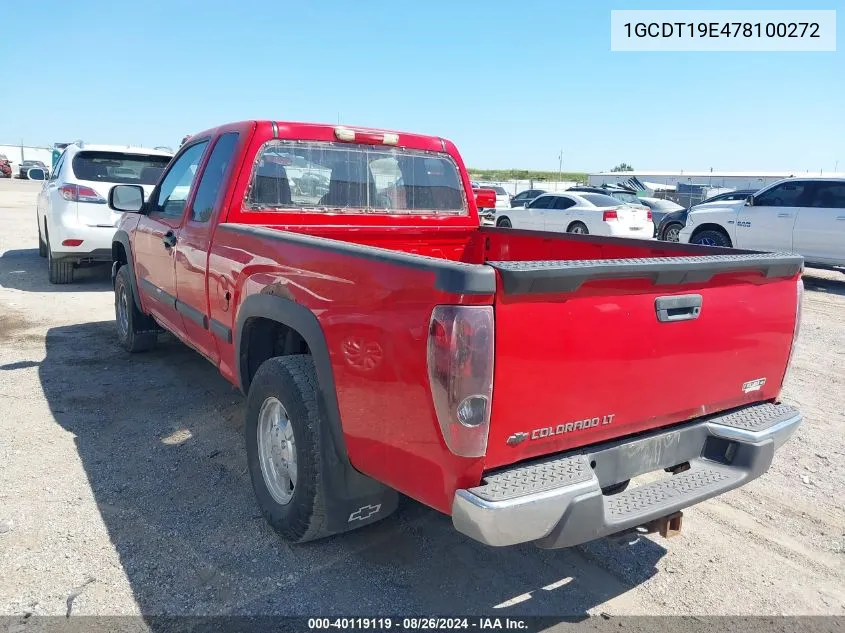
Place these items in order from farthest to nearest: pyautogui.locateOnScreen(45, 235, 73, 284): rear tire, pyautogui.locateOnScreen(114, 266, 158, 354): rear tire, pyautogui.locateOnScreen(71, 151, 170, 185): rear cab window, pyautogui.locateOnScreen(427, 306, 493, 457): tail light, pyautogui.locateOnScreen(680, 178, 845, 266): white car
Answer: pyautogui.locateOnScreen(680, 178, 845, 266): white car
pyautogui.locateOnScreen(45, 235, 73, 284): rear tire
pyautogui.locateOnScreen(71, 151, 170, 185): rear cab window
pyautogui.locateOnScreen(114, 266, 158, 354): rear tire
pyautogui.locateOnScreen(427, 306, 493, 457): tail light

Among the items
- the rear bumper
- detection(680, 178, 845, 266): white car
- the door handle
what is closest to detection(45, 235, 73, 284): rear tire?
the door handle

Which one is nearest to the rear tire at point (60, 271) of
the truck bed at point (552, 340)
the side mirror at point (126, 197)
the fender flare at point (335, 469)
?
the side mirror at point (126, 197)

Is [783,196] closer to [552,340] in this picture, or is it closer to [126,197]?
[126,197]

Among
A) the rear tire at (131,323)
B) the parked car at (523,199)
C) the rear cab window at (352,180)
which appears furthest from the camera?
the parked car at (523,199)

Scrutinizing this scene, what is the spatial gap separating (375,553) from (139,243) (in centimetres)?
354

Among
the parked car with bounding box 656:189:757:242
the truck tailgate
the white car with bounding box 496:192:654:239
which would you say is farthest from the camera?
the white car with bounding box 496:192:654:239

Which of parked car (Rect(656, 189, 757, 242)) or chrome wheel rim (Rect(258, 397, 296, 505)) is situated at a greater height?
parked car (Rect(656, 189, 757, 242))

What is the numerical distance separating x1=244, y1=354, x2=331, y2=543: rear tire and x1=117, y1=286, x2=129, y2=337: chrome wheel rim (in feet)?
11.0

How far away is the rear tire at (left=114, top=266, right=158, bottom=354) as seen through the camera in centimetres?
584

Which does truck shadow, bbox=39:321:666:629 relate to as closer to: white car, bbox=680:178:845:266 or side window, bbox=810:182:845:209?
white car, bbox=680:178:845:266

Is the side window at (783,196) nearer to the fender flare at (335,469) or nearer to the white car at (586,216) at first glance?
the white car at (586,216)

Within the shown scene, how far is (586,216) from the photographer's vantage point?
52.9ft

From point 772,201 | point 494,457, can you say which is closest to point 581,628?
point 494,457

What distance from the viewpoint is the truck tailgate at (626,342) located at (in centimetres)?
214
